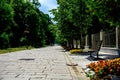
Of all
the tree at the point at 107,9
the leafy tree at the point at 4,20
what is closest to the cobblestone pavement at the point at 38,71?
the tree at the point at 107,9

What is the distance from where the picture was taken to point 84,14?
33.7 meters

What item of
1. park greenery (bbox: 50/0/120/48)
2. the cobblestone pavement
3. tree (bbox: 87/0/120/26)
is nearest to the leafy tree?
park greenery (bbox: 50/0/120/48)

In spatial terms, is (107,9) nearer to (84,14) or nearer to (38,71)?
(38,71)

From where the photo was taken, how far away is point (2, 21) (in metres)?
60.8

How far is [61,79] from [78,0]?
2345cm

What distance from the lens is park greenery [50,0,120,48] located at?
17.2 meters

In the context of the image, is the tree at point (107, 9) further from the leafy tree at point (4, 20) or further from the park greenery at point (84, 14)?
the leafy tree at point (4, 20)

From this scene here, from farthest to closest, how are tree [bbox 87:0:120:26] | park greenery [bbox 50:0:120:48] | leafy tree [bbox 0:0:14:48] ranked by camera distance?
1. leafy tree [bbox 0:0:14:48]
2. park greenery [bbox 50:0:120:48]
3. tree [bbox 87:0:120:26]

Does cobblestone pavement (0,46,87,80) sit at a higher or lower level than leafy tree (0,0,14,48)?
lower

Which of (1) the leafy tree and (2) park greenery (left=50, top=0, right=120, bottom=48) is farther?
(1) the leafy tree

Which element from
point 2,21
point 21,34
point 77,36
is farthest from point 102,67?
point 21,34

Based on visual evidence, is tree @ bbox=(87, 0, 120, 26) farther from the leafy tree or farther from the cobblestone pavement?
the leafy tree

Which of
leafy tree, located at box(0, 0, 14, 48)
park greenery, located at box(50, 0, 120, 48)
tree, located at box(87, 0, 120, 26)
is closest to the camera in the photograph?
tree, located at box(87, 0, 120, 26)

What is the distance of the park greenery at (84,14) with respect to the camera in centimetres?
1720
